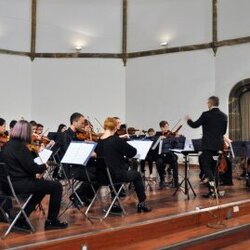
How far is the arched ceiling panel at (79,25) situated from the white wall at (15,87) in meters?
0.92

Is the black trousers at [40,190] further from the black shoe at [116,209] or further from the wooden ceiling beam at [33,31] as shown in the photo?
the wooden ceiling beam at [33,31]

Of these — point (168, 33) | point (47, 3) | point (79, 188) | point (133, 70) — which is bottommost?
point (79, 188)

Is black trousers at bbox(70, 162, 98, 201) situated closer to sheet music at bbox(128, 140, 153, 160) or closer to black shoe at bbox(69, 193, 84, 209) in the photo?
black shoe at bbox(69, 193, 84, 209)

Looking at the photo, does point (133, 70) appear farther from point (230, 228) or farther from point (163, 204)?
point (230, 228)

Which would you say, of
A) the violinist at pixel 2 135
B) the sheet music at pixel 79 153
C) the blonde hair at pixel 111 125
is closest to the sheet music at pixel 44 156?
the sheet music at pixel 79 153

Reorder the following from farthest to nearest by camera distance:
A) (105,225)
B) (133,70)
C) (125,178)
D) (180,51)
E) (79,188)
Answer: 1. (133,70)
2. (180,51)
3. (79,188)
4. (125,178)
5. (105,225)

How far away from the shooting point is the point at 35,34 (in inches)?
611

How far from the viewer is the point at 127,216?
5.99 meters

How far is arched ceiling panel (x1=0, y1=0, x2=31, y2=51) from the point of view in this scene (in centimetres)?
1494

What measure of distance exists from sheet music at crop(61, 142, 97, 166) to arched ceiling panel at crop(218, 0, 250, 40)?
9344mm

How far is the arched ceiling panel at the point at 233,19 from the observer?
13578mm

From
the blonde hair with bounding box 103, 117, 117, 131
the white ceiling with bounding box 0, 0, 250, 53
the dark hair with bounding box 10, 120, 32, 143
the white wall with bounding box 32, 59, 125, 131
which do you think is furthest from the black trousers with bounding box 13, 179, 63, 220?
the white ceiling with bounding box 0, 0, 250, 53

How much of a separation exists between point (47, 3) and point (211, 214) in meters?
11.5

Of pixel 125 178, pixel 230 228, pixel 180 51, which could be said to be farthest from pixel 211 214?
pixel 180 51
